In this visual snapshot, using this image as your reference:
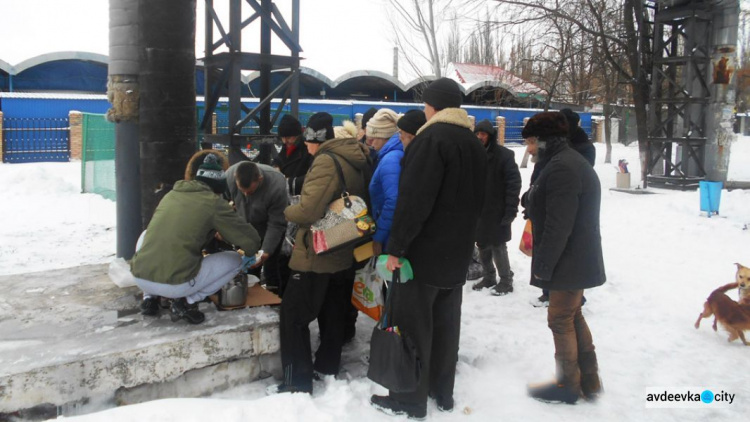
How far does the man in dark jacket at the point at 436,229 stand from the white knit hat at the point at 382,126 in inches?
33.3

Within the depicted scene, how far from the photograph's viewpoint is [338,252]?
12.0ft

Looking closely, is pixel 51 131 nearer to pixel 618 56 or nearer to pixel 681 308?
pixel 618 56

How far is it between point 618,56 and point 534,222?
13484 millimetres

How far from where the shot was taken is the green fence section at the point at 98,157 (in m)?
11.4

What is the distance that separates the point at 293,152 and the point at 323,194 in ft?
3.83

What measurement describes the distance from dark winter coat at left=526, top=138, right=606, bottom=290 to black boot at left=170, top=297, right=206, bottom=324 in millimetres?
2148

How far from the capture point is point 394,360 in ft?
10.8

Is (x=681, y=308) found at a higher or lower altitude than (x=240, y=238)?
lower

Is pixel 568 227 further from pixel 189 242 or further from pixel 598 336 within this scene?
pixel 189 242

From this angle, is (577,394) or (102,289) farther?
(102,289)

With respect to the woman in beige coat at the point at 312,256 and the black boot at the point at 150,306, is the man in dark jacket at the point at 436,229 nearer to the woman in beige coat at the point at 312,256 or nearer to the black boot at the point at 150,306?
the woman in beige coat at the point at 312,256

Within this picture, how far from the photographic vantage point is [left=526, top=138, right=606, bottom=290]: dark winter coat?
3.45 m

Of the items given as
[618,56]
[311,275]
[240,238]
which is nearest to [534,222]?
[311,275]

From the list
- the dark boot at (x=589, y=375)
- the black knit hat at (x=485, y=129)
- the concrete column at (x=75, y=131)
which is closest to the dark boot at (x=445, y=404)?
the dark boot at (x=589, y=375)
